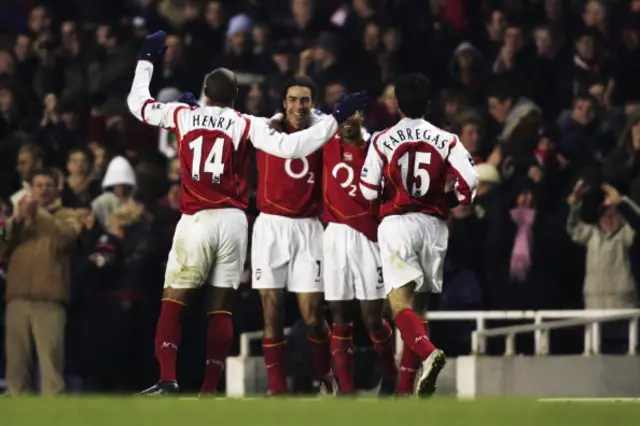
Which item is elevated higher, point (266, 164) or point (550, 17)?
point (550, 17)

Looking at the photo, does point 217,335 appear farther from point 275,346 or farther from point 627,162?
point 627,162

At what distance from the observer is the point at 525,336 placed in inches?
849

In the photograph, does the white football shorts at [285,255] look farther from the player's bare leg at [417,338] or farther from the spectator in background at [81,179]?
the spectator in background at [81,179]

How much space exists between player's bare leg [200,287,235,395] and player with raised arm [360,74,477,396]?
1.20m

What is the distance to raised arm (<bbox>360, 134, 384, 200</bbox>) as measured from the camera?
16750mm

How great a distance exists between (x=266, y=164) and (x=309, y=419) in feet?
21.0

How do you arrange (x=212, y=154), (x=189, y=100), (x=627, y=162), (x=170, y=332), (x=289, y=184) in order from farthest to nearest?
1. (x=627, y=162)
2. (x=289, y=184)
3. (x=189, y=100)
4. (x=212, y=154)
5. (x=170, y=332)

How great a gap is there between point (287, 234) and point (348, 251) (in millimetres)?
602

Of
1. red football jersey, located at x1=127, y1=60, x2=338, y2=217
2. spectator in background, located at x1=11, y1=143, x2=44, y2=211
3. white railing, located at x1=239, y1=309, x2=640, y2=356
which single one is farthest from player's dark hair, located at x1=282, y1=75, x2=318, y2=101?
spectator in background, located at x1=11, y1=143, x2=44, y2=211

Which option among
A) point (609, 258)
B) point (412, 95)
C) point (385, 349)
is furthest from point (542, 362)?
point (412, 95)

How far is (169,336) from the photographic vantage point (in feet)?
54.3

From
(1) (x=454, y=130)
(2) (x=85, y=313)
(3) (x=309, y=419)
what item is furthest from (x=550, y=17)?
(3) (x=309, y=419)

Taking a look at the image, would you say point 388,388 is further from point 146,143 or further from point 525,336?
point 146,143

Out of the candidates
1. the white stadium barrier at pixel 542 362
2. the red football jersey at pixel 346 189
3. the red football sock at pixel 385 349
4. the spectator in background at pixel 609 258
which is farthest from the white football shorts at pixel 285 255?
the spectator in background at pixel 609 258
